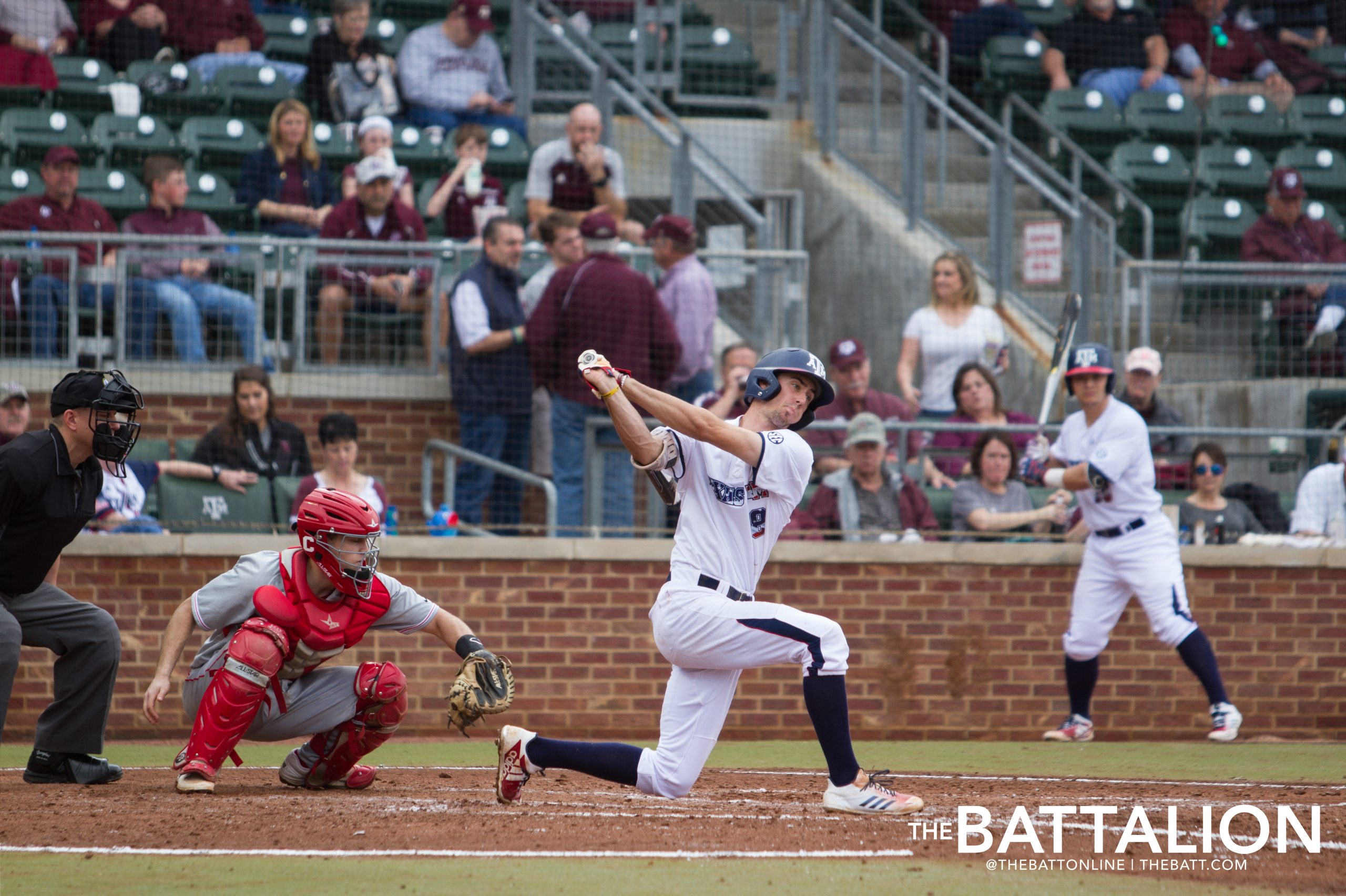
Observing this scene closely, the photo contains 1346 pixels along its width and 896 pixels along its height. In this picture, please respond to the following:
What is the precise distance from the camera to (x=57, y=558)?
5867 millimetres

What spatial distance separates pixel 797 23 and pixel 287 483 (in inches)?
286

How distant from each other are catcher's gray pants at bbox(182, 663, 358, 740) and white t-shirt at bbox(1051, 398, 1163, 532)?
396 cm

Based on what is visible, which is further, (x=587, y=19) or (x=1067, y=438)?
(x=587, y=19)

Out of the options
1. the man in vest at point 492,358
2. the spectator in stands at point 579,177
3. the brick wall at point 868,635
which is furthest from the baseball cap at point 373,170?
the brick wall at point 868,635

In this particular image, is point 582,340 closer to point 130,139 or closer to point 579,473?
point 579,473

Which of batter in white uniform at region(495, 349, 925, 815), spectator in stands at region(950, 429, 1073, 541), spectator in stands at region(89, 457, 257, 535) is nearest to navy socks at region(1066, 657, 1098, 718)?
spectator in stands at region(950, 429, 1073, 541)

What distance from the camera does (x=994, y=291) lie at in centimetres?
1158

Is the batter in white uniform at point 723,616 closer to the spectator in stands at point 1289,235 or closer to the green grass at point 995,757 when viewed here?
the green grass at point 995,757

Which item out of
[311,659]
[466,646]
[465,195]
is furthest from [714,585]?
[465,195]

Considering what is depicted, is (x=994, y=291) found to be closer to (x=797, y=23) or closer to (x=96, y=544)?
(x=797, y=23)

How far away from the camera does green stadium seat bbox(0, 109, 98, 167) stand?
10.5 m

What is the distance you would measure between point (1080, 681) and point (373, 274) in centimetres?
486

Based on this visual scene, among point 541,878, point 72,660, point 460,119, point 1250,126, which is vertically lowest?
point 541,878

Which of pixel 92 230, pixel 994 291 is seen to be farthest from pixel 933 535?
pixel 92 230
